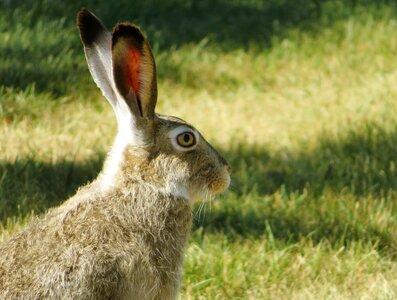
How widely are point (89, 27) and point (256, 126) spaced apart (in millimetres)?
3233

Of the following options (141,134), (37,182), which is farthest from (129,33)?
(37,182)

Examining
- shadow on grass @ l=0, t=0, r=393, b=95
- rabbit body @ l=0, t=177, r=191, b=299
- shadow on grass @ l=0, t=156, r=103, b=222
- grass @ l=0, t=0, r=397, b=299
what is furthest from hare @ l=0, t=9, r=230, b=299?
shadow on grass @ l=0, t=0, r=393, b=95

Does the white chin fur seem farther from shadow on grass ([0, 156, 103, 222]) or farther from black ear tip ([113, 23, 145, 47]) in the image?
shadow on grass ([0, 156, 103, 222])

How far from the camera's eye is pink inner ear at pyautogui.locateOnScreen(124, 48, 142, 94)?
14.7 ft

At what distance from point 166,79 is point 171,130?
378 cm

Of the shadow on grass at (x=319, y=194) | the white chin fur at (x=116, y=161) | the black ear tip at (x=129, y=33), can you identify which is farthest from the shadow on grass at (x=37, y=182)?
the black ear tip at (x=129, y=33)

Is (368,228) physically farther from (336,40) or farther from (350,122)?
(336,40)

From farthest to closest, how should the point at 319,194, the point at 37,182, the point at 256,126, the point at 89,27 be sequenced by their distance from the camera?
the point at 256,126 → the point at 319,194 → the point at 37,182 → the point at 89,27

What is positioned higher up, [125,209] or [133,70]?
[133,70]

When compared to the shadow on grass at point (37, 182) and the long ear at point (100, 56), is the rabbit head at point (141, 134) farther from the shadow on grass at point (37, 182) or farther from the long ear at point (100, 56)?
the shadow on grass at point (37, 182)

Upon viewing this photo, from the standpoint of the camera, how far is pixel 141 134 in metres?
4.60

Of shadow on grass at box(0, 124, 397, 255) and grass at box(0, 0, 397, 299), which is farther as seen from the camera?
shadow on grass at box(0, 124, 397, 255)

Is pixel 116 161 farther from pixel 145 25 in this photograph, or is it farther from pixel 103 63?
pixel 145 25

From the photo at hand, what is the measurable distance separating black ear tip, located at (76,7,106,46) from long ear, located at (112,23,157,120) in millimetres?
229
